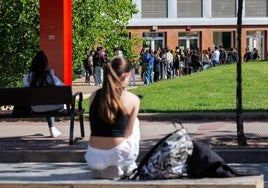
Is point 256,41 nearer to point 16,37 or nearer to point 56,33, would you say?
point 16,37

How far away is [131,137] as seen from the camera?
300 inches

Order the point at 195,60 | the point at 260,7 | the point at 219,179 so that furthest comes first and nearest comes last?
the point at 260,7 → the point at 195,60 → the point at 219,179

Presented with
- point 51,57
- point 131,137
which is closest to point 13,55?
point 51,57

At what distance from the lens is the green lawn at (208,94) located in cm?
1920

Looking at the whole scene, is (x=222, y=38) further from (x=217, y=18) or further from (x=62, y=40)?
(x=62, y=40)

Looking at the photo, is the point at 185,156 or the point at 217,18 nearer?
the point at 185,156

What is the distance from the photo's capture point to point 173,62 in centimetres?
4294

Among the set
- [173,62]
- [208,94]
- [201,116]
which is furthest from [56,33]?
[173,62]

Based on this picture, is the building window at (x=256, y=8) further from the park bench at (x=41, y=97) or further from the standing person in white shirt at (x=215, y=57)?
the park bench at (x=41, y=97)

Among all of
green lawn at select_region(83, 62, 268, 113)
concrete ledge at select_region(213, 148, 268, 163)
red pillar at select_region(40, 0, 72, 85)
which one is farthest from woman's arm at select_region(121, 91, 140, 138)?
green lawn at select_region(83, 62, 268, 113)

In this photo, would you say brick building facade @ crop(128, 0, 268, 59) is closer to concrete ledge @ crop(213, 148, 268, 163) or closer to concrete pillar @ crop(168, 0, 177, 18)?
concrete pillar @ crop(168, 0, 177, 18)

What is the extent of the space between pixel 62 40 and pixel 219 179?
1088 cm

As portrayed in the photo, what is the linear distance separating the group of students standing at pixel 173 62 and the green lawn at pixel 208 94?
8.19m

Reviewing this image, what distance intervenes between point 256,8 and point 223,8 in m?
2.43
